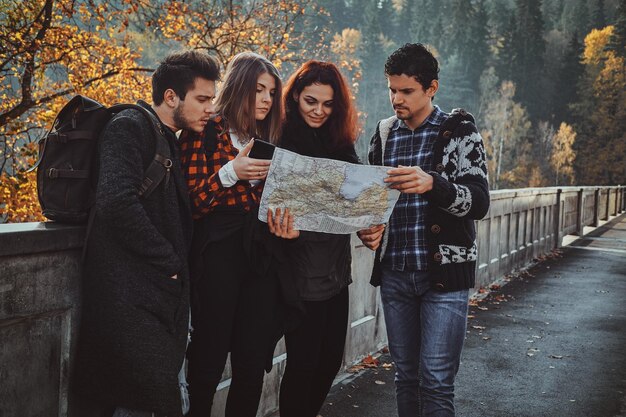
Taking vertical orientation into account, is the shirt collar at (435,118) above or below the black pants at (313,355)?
above

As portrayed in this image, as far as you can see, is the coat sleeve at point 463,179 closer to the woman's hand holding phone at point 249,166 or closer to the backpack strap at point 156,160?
the woman's hand holding phone at point 249,166

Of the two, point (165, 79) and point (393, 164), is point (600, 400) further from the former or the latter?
point (165, 79)

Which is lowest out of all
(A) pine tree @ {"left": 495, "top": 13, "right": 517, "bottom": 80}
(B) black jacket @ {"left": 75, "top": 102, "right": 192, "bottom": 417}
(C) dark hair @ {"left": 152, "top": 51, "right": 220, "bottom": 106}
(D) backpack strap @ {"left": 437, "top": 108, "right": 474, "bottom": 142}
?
(B) black jacket @ {"left": 75, "top": 102, "right": 192, "bottom": 417}

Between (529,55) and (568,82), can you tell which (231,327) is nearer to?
(568,82)

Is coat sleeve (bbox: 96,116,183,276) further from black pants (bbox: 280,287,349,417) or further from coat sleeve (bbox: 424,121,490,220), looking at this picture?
coat sleeve (bbox: 424,121,490,220)

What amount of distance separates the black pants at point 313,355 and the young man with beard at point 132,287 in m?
0.78

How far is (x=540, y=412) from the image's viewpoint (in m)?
4.73

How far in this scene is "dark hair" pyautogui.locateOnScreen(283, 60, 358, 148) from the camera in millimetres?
3174

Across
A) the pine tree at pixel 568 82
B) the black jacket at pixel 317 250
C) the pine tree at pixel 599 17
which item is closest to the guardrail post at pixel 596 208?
the black jacket at pixel 317 250

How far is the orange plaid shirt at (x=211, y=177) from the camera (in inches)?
108

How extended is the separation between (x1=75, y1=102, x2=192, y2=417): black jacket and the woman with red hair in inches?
31.0

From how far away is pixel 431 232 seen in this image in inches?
116

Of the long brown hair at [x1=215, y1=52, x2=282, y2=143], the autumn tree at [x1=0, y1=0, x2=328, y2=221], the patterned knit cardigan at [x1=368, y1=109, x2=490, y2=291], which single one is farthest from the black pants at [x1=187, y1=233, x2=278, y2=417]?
the autumn tree at [x1=0, y1=0, x2=328, y2=221]

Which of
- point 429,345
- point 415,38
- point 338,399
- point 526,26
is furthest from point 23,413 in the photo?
point 415,38
